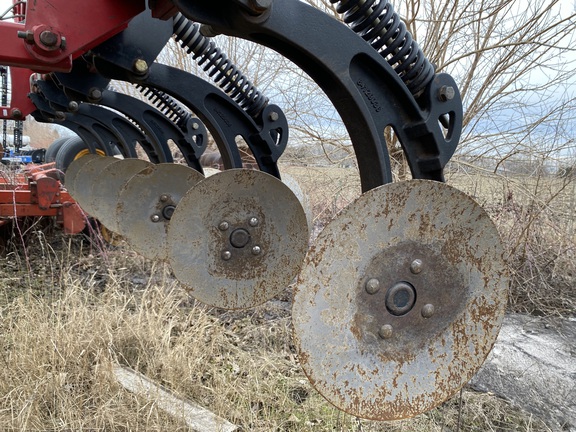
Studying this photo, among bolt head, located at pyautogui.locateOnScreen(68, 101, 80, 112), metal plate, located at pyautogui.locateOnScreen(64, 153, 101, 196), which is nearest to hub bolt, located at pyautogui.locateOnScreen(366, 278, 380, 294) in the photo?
bolt head, located at pyautogui.locateOnScreen(68, 101, 80, 112)

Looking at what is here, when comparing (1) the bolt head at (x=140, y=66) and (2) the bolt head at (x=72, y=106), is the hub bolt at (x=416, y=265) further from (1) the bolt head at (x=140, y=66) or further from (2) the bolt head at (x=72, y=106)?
(2) the bolt head at (x=72, y=106)

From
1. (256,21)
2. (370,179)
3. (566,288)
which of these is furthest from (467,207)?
(566,288)

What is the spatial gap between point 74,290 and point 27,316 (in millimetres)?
321

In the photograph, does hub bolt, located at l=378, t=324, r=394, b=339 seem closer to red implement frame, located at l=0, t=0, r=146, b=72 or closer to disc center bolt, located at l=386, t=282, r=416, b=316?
disc center bolt, located at l=386, t=282, r=416, b=316

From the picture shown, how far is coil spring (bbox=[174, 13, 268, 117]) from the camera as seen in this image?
6.01 feet

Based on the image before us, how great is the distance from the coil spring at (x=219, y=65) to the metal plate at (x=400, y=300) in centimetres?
118

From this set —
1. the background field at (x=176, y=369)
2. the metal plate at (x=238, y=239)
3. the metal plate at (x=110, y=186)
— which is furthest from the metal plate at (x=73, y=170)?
the metal plate at (x=238, y=239)

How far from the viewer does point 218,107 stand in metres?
2.05

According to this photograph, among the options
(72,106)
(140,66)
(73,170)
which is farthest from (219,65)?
(73,170)

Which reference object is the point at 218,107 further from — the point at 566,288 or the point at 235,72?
the point at 566,288

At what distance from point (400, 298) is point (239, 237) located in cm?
96

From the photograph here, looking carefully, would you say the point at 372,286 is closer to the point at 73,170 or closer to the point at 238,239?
the point at 238,239

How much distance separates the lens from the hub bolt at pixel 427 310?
1025mm

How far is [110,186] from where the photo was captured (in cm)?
343
